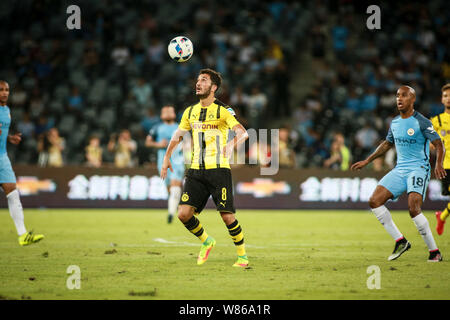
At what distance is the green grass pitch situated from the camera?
24.9ft

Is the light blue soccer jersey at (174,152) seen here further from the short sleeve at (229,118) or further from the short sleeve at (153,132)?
the short sleeve at (229,118)

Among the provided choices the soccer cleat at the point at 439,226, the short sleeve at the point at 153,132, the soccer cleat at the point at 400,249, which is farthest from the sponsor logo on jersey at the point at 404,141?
the short sleeve at the point at 153,132

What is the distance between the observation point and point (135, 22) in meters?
28.3

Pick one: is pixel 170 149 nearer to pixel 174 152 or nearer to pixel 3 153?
pixel 3 153

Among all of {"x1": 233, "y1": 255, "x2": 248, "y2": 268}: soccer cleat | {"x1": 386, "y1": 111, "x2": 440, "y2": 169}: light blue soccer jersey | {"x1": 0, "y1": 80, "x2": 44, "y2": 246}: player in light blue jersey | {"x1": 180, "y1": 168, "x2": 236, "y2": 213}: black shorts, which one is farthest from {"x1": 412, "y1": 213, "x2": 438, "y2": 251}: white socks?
{"x1": 0, "y1": 80, "x2": 44, "y2": 246}: player in light blue jersey

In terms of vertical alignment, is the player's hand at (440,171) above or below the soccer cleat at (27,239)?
above

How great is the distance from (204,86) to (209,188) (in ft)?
4.58

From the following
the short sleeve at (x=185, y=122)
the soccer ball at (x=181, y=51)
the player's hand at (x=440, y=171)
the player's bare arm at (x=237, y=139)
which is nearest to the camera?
the player's bare arm at (x=237, y=139)

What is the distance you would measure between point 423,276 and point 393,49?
62.8 ft

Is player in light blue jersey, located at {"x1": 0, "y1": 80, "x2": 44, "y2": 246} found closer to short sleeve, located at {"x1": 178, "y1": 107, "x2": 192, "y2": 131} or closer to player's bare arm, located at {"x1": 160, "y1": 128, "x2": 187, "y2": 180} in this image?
player's bare arm, located at {"x1": 160, "y1": 128, "x2": 187, "y2": 180}

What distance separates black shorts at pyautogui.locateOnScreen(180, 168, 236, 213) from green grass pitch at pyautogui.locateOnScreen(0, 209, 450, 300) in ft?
2.83

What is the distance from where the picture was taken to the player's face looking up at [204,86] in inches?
373

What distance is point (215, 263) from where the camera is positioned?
9.88m
